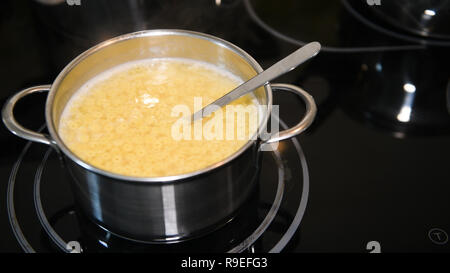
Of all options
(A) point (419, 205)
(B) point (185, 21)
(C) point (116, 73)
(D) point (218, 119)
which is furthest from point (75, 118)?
(A) point (419, 205)

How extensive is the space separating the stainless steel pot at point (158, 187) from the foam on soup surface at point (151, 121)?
54 millimetres

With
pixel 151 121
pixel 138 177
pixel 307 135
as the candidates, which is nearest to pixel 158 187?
pixel 138 177

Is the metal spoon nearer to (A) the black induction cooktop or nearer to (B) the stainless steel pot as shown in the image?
(B) the stainless steel pot

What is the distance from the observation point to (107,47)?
92 cm

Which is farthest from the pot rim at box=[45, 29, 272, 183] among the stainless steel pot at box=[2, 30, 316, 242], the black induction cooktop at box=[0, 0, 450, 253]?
the black induction cooktop at box=[0, 0, 450, 253]

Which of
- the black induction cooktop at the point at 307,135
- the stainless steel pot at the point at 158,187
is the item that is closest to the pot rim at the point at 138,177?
the stainless steel pot at the point at 158,187

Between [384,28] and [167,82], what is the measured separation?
22.2 inches

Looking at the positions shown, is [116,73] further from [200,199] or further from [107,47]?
[200,199]

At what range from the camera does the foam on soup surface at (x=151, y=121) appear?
2.67 ft

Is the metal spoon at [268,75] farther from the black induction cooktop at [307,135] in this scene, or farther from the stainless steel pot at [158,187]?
the black induction cooktop at [307,135]

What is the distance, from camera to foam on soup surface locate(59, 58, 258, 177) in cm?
81

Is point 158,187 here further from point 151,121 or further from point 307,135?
point 307,135

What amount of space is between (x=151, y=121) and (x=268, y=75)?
24cm

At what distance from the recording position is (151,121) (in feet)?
2.94
